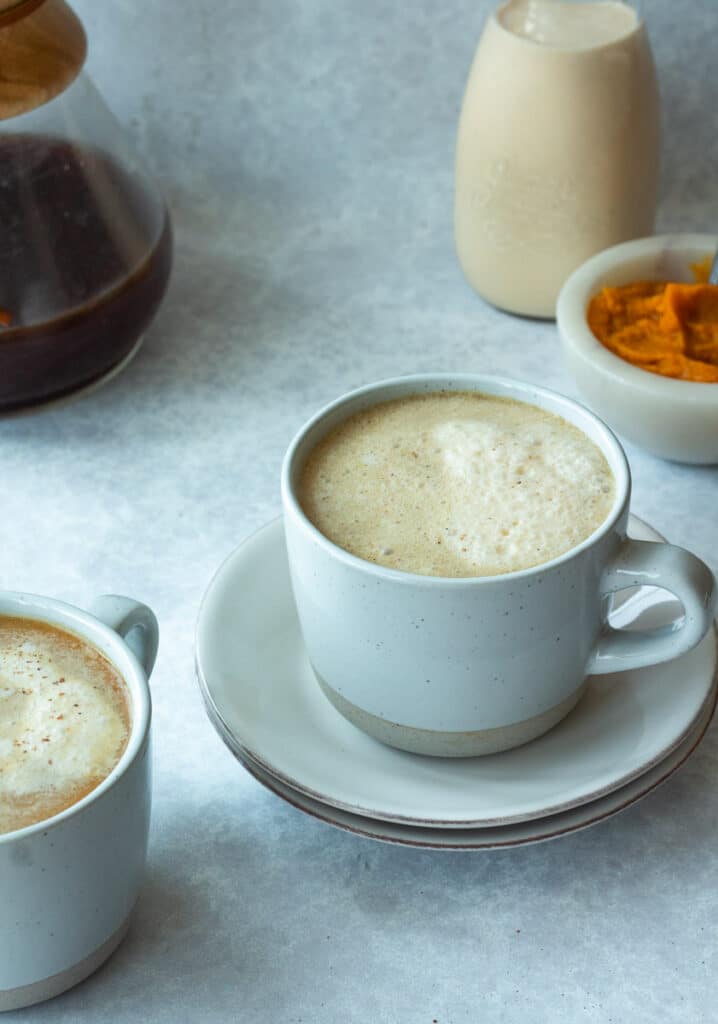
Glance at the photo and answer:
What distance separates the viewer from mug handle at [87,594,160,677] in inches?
25.3

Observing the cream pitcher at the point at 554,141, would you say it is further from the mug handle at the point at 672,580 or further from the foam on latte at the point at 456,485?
the mug handle at the point at 672,580

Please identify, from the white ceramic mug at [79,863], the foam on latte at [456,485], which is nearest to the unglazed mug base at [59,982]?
the white ceramic mug at [79,863]

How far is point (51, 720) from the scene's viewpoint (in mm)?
597

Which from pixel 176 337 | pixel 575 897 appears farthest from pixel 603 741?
pixel 176 337

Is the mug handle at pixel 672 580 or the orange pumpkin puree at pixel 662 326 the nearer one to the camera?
the mug handle at pixel 672 580

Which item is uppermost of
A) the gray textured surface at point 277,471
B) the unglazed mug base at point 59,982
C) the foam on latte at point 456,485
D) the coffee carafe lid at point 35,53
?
the coffee carafe lid at point 35,53

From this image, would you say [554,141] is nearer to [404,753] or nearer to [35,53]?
[35,53]

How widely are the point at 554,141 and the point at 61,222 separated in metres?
0.37

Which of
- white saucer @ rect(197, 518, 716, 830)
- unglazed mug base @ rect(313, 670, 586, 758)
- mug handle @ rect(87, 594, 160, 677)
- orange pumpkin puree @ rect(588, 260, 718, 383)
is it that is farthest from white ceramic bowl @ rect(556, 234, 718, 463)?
mug handle @ rect(87, 594, 160, 677)

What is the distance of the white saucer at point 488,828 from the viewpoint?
0.64 meters

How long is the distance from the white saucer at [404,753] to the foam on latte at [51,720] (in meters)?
0.09

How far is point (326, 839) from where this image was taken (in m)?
0.71

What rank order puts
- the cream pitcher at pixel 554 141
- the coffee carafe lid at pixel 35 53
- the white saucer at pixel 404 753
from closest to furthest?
the white saucer at pixel 404 753 < the coffee carafe lid at pixel 35 53 < the cream pitcher at pixel 554 141

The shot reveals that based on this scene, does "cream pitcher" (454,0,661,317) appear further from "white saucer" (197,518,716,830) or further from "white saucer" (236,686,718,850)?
"white saucer" (236,686,718,850)
